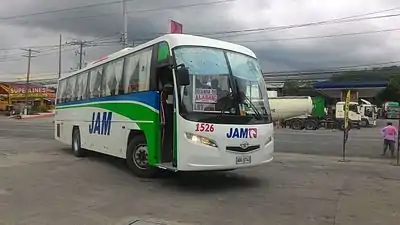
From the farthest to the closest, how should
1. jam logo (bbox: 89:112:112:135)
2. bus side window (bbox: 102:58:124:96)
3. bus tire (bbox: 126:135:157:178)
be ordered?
jam logo (bbox: 89:112:112:135) < bus side window (bbox: 102:58:124:96) < bus tire (bbox: 126:135:157:178)

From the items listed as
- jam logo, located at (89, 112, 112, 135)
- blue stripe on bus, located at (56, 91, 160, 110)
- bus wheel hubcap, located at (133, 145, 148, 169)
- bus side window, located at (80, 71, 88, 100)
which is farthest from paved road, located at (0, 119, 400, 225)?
bus side window, located at (80, 71, 88, 100)

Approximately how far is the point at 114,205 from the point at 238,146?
2.75m

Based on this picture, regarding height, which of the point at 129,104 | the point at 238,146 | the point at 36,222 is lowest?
the point at 36,222

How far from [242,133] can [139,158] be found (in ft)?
9.86

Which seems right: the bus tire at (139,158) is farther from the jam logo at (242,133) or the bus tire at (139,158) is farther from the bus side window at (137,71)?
the jam logo at (242,133)

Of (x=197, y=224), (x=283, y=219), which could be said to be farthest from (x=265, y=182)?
(x=197, y=224)

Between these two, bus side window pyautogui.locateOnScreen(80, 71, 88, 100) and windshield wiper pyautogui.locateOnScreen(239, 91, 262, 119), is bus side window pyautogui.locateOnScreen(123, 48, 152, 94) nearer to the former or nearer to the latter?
windshield wiper pyautogui.locateOnScreen(239, 91, 262, 119)

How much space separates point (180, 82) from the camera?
29.0 ft

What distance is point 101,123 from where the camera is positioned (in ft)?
44.1

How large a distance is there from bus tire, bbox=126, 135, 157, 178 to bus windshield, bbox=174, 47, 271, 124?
2.19m

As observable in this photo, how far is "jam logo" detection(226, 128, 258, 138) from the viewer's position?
9031mm

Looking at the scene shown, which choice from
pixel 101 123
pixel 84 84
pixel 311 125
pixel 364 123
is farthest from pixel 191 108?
pixel 364 123

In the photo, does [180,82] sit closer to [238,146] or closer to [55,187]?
[238,146]

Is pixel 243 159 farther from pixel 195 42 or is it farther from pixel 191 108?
pixel 195 42
